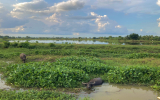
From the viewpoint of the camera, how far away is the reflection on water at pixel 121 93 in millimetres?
4629

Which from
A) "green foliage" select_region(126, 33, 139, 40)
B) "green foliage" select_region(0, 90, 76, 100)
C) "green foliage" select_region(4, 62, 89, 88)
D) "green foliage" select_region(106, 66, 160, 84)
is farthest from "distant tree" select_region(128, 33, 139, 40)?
"green foliage" select_region(0, 90, 76, 100)

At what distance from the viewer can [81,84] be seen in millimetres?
5652

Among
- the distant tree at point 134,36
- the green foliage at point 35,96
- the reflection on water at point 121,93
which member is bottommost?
the reflection on water at point 121,93

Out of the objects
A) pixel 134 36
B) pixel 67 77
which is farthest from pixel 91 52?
pixel 134 36

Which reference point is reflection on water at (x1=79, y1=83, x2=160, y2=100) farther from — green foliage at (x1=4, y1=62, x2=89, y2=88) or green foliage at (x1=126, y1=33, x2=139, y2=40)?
green foliage at (x1=126, y1=33, x2=139, y2=40)

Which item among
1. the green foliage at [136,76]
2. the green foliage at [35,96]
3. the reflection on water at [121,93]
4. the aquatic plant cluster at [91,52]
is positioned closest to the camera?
the green foliage at [35,96]

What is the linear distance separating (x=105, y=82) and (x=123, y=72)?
1.07 metres

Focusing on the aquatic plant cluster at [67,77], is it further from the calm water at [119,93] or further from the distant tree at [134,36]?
the distant tree at [134,36]

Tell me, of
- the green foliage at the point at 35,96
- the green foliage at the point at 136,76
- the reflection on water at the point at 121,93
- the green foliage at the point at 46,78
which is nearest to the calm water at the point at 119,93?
the reflection on water at the point at 121,93

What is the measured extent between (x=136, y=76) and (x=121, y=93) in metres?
1.57

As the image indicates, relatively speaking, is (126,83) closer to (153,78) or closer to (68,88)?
(153,78)

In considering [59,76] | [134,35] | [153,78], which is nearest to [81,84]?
[59,76]

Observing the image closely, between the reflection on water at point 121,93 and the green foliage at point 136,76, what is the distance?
0.37m

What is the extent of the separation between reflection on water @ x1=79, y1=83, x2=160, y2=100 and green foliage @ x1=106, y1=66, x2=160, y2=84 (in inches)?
14.7
